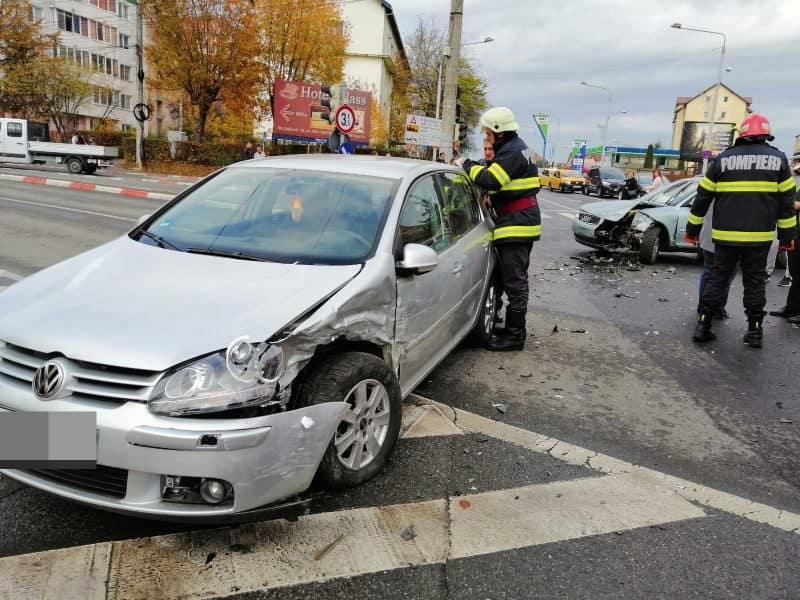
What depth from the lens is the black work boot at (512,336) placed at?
549 cm

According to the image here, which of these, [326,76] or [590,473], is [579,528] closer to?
[590,473]

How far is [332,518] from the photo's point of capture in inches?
110

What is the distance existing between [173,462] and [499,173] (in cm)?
366

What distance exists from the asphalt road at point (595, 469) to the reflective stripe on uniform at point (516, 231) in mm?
1034

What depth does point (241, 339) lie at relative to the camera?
243 centimetres

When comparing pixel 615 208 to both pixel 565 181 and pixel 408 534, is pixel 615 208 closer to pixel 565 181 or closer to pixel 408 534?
pixel 408 534

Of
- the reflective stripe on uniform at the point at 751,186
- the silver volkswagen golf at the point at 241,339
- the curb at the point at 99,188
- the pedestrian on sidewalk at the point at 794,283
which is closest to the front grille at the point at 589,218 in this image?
the pedestrian on sidewalk at the point at 794,283

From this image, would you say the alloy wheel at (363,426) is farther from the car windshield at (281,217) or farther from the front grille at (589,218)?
the front grille at (589,218)

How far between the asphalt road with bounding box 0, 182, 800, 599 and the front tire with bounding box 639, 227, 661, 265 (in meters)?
3.68

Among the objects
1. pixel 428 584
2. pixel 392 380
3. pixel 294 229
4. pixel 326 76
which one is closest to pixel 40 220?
pixel 294 229

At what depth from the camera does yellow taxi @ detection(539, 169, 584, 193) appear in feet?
142

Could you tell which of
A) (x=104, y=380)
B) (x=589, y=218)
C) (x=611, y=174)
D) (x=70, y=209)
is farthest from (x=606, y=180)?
(x=104, y=380)

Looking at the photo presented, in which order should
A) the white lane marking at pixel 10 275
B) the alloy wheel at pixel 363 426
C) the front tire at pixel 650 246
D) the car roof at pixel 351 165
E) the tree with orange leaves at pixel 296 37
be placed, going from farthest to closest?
the tree with orange leaves at pixel 296 37
the front tire at pixel 650 246
the white lane marking at pixel 10 275
the car roof at pixel 351 165
the alloy wheel at pixel 363 426

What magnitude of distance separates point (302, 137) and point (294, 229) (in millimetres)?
30689
